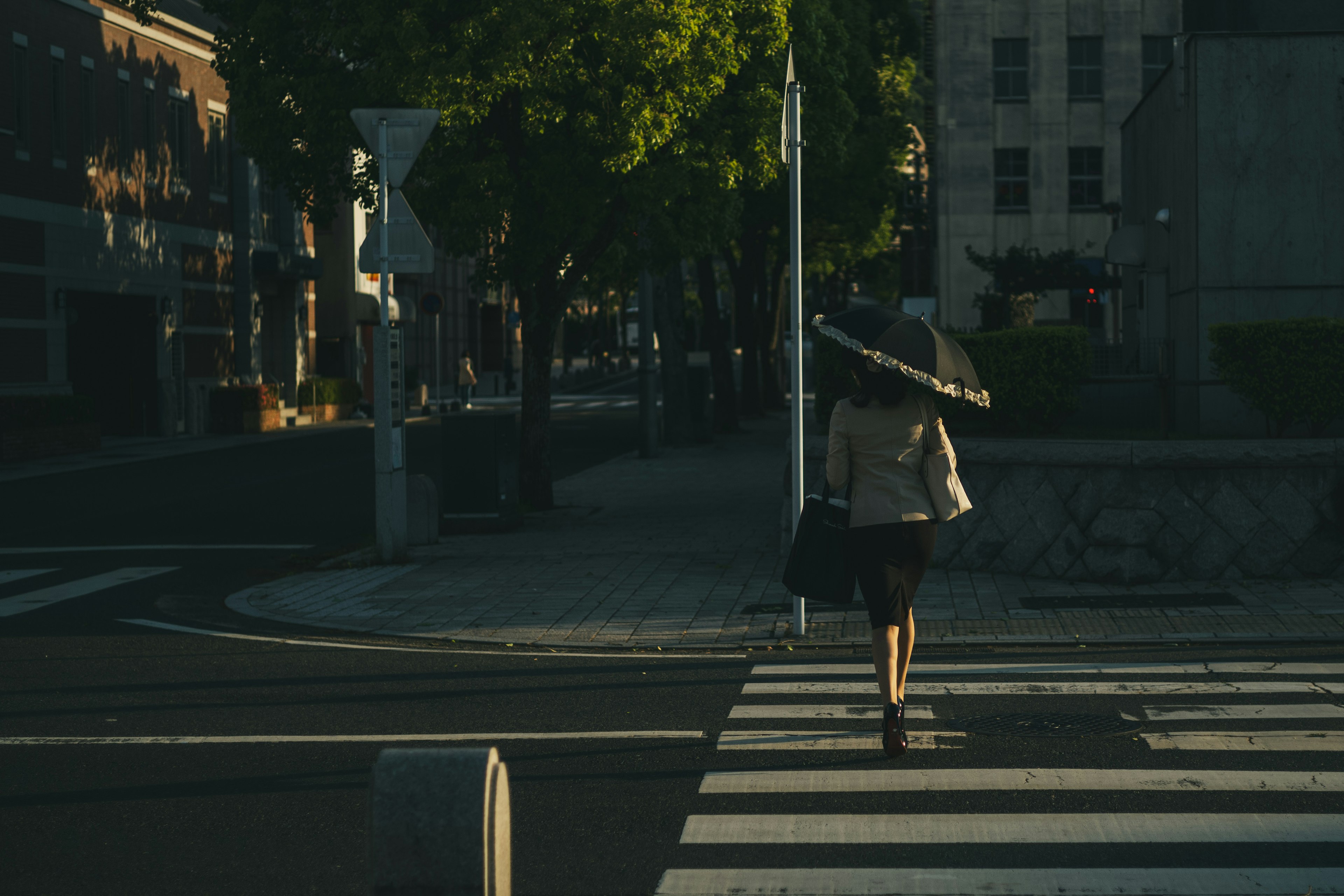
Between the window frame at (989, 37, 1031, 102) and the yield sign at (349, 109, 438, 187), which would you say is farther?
the window frame at (989, 37, 1031, 102)

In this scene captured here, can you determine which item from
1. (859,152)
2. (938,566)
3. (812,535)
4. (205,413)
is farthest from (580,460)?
(812,535)

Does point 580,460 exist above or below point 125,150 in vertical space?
below

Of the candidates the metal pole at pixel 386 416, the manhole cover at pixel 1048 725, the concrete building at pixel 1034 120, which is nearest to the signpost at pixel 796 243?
the manhole cover at pixel 1048 725

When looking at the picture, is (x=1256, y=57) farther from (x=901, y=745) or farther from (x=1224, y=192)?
(x=901, y=745)

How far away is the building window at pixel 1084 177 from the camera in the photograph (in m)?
49.3

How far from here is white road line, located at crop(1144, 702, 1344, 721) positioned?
702cm

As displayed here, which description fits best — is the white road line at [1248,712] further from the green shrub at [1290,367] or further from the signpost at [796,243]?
the green shrub at [1290,367]

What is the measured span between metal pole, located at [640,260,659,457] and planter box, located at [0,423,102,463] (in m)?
10.6

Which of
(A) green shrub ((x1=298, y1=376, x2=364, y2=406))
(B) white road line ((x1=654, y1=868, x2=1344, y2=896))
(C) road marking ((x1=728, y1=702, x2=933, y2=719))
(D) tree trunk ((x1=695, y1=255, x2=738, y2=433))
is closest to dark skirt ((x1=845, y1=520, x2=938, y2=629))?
(C) road marking ((x1=728, y1=702, x2=933, y2=719))

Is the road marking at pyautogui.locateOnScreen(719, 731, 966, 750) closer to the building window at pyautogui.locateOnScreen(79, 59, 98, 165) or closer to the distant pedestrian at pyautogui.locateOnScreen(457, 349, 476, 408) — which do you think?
the building window at pyautogui.locateOnScreen(79, 59, 98, 165)

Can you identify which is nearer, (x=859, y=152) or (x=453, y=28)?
(x=453, y=28)

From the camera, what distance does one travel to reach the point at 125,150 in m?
32.7

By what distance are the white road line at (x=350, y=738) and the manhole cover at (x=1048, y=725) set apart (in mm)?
1266

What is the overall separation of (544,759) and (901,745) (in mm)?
1504
